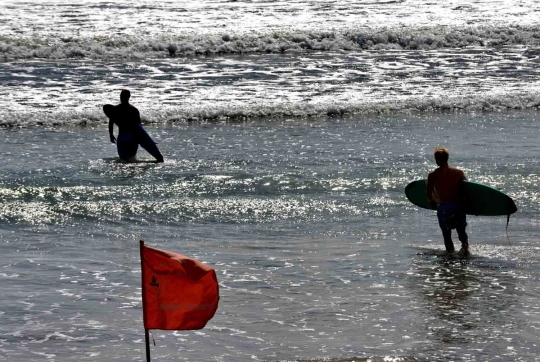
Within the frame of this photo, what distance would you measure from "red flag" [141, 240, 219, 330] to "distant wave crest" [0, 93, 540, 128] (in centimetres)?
1529

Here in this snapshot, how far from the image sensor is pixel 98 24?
117ft

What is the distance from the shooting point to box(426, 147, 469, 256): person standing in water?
1170 centimetres

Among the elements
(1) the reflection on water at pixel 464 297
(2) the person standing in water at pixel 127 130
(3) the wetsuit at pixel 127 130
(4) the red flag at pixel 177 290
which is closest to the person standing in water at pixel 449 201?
(1) the reflection on water at pixel 464 297

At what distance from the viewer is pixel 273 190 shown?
1501cm

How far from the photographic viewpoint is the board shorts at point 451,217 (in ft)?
38.4

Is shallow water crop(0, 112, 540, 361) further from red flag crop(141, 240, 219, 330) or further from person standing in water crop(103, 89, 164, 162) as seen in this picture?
red flag crop(141, 240, 219, 330)

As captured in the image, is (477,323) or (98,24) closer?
(477,323)

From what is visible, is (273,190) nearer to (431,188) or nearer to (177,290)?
(431,188)

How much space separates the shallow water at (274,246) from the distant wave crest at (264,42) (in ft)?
37.2

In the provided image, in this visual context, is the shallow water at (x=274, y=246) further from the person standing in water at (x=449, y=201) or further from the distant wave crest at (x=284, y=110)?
the distant wave crest at (x=284, y=110)

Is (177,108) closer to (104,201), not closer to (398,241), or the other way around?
(104,201)

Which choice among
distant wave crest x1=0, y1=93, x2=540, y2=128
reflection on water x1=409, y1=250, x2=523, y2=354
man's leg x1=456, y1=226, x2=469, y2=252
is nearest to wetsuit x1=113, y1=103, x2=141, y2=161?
distant wave crest x1=0, y1=93, x2=540, y2=128

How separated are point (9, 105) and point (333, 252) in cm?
1356

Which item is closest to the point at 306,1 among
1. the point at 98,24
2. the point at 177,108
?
the point at 98,24
